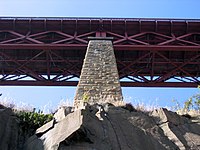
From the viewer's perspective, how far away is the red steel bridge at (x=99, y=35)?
15.6m

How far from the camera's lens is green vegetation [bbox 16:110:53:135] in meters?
7.16

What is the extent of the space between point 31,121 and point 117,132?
221 centimetres

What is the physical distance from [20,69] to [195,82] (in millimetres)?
10059

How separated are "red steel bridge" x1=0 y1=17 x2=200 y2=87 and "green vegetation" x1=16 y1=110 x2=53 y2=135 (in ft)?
25.6

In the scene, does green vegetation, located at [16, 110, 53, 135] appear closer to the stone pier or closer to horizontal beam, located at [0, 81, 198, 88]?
the stone pier

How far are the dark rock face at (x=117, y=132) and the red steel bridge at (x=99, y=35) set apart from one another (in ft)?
27.0

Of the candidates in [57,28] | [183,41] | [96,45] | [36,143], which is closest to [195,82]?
[183,41]

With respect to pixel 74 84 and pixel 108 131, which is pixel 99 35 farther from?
pixel 108 131

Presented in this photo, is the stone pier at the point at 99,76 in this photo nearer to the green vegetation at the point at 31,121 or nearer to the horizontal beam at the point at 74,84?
the green vegetation at the point at 31,121

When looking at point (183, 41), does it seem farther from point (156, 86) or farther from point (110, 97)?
point (110, 97)

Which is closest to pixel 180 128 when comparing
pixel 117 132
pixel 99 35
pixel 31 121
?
pixel 117 132

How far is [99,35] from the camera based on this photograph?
51.3 feet

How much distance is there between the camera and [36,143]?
20.1 feet

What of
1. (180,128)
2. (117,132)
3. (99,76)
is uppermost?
(99,76)
